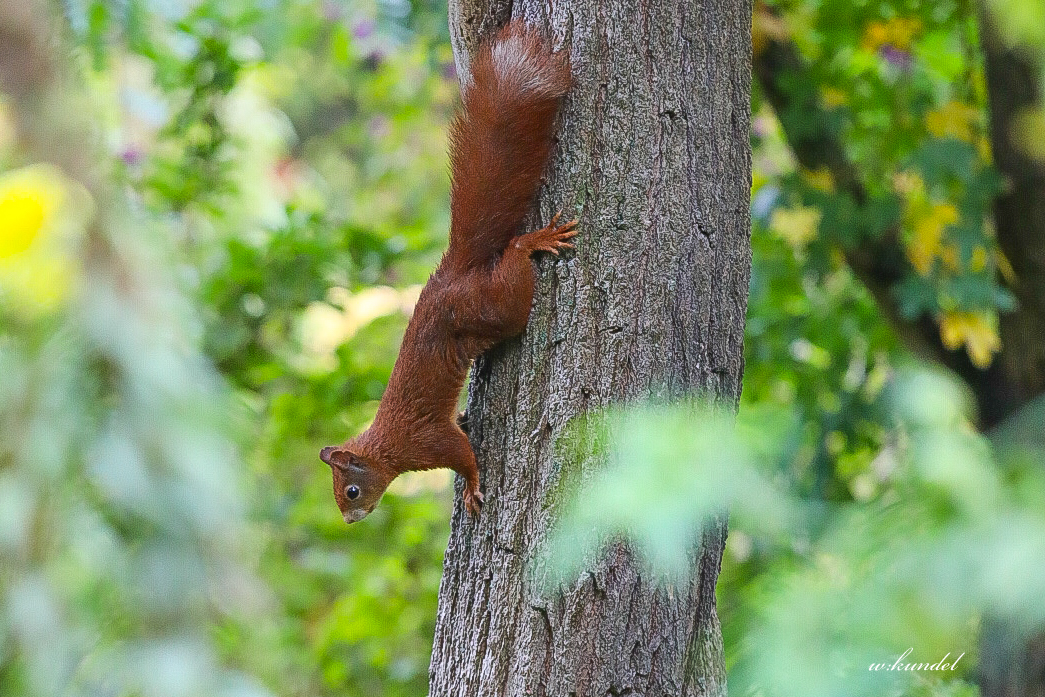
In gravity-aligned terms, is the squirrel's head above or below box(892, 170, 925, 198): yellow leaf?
below

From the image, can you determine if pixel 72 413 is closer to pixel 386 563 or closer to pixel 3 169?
pixel 3 169

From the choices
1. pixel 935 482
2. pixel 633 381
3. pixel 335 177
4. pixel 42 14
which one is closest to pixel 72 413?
pixel 42 14

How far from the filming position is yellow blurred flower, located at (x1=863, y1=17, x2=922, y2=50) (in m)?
2.73

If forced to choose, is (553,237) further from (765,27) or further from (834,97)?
(834,97)

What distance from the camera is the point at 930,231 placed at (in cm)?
→ 270

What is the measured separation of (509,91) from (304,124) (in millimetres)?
7939

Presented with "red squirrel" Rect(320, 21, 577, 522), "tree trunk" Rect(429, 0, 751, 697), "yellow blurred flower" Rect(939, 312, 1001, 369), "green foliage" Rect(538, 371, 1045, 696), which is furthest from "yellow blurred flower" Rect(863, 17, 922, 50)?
"green foliage" Rect(538, 371, 1045, 696)

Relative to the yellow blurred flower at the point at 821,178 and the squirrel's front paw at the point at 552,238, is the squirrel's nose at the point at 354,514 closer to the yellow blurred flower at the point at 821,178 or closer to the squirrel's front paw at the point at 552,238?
the squirrel's front paw at the point at 552,238

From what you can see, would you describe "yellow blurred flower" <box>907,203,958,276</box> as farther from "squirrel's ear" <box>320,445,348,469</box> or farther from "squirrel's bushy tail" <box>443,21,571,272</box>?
"squirrel's ear" <box>320,445,348,469</box>

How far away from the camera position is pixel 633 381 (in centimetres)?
156

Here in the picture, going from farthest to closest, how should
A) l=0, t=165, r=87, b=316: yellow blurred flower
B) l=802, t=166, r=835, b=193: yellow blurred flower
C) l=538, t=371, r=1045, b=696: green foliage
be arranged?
l=802, t=166, r=835, b=193: yellow blurred flower, l=0, t=165, r=87, b=316: yellow blurred flower, l=538, t=371, r=1045, b=696: green foliage

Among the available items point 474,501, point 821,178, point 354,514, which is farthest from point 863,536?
point 821,178

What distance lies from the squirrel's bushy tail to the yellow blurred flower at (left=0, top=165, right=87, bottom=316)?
102 cm

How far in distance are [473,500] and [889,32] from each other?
2.01 metres
